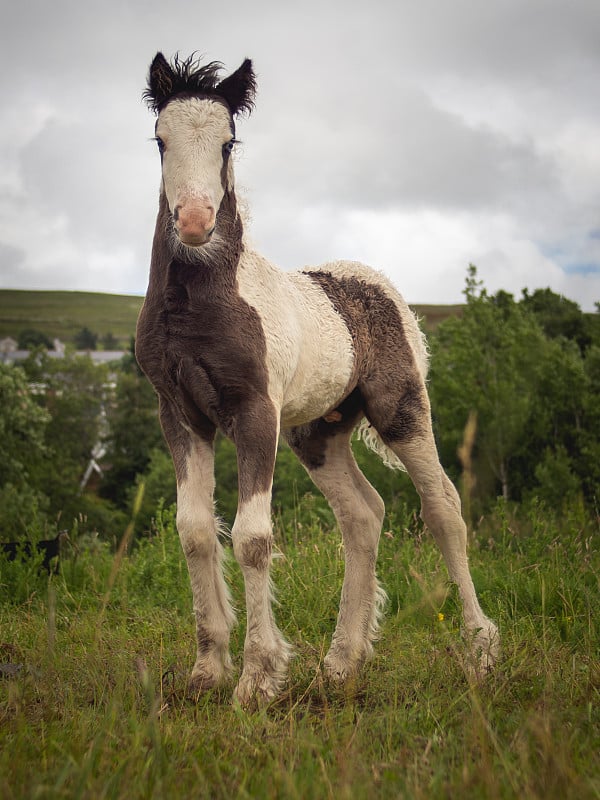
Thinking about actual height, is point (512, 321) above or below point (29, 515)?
above

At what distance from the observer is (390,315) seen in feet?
16.0

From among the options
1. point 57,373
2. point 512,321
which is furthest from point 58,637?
point 57,373

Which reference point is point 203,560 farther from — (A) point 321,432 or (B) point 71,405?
(B) point 71,405

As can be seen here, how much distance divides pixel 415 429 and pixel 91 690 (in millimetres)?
2568

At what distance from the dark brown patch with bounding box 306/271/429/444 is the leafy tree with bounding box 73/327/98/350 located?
105m

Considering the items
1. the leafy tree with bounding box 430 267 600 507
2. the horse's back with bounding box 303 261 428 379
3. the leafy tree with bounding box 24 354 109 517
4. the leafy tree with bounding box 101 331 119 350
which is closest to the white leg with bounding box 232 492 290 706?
the horse's back with bounding box 303 261 428 379

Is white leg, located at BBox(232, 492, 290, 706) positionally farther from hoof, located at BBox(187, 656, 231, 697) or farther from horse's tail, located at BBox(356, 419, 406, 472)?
horse's tail, located at BBox(356, 419, 406, 472)

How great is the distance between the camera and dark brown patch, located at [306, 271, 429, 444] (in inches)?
182

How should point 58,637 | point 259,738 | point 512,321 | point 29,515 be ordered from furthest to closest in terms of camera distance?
point 512,321 < point 29,515 < point 58,637 < point 259,738

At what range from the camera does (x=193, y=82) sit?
145 inches

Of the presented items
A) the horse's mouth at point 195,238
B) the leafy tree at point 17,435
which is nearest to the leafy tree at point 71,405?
the leafy tree at point 17,435

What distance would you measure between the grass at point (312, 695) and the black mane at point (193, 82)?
8.31 feet

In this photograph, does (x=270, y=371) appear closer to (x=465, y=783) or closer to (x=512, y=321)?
(x=465, y=783)

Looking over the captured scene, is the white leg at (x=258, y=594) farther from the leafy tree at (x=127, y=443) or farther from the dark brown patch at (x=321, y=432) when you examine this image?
the leafy tree at (x=127, y=443)
